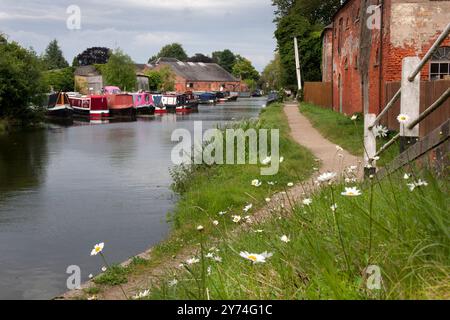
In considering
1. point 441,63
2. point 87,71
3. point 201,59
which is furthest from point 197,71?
point 441,63

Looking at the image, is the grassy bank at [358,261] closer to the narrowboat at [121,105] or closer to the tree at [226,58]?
the narrowboat at [121,105]

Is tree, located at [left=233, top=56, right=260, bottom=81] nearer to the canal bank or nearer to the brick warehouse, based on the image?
the brick warehouse

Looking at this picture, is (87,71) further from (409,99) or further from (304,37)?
(409,99)

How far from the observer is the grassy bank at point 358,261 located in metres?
3.04

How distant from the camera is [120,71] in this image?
76562mm

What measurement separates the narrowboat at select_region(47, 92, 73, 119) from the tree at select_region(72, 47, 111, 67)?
33.3m

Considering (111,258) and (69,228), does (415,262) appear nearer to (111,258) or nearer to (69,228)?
(111,258)

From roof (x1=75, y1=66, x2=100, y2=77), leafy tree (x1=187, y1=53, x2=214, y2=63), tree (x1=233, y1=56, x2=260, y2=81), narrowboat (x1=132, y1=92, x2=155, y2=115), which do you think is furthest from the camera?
tree (x1=233, y1=56, x2=260, y2=81)

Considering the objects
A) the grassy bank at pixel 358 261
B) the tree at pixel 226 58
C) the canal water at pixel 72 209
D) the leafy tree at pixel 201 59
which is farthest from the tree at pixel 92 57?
the grassy bank at pixel 358 261

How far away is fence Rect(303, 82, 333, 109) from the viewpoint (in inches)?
1303

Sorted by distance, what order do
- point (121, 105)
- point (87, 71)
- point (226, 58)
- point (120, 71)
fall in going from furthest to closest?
point (226, 58)
point (87, 71)
point (120, 71)
point (121, 105)

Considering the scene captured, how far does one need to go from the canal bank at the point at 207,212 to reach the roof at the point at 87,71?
7188cm

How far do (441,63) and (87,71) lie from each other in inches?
2899

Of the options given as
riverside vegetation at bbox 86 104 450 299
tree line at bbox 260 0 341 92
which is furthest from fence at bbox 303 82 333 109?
riverside vegetation at bbox 86 104 450 299
